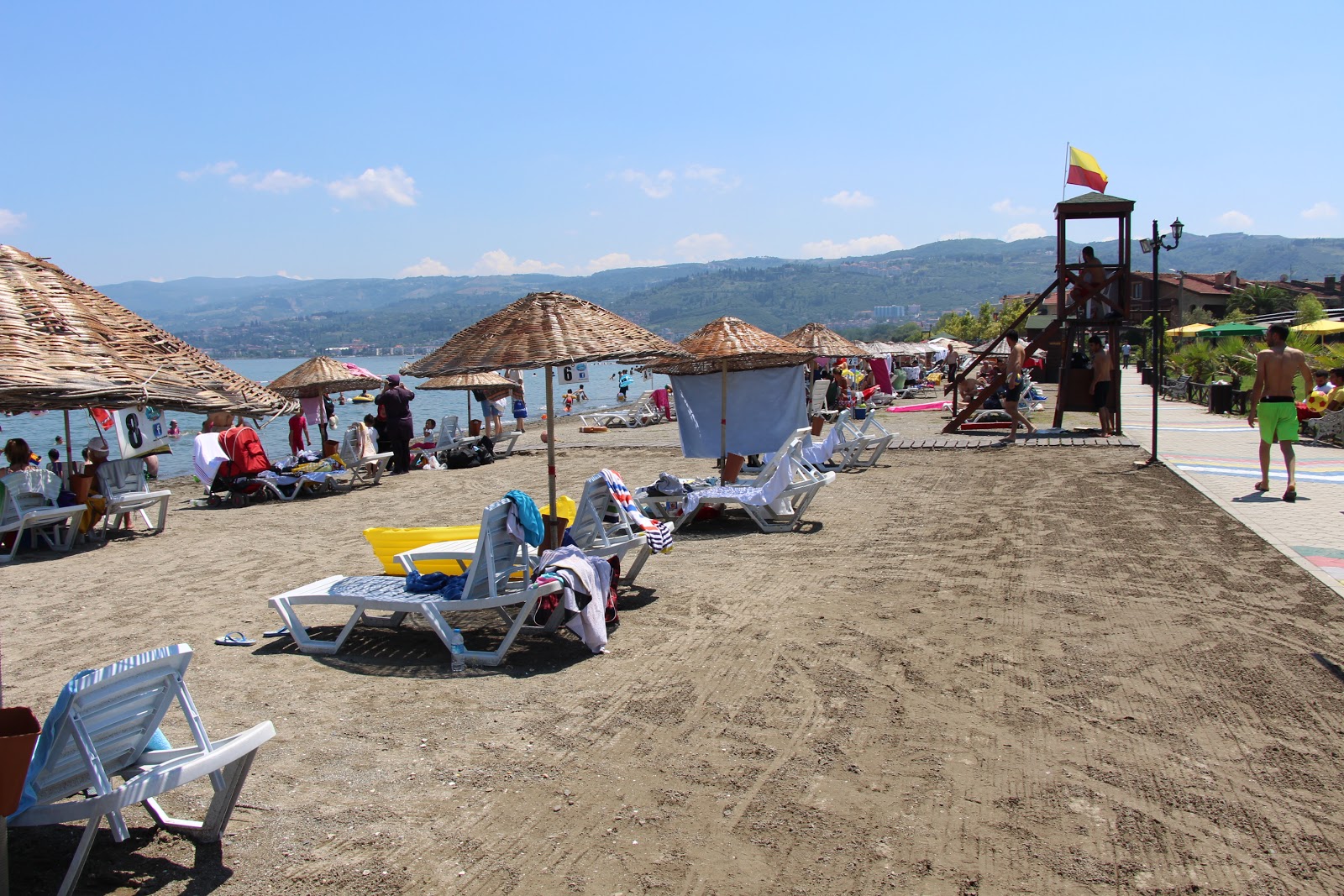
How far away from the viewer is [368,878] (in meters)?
2.93

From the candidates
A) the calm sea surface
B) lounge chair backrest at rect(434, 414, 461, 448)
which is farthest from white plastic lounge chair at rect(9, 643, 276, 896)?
lounge chair backrest at rect(434, 414, 461, 448)

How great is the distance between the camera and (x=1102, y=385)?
15906 millimetres

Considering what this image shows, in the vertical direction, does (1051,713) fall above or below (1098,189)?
below

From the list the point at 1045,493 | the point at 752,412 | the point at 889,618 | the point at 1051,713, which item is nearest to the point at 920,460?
the point at 752,412

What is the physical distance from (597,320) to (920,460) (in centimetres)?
829

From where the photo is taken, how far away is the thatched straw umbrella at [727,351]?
11.1 metres

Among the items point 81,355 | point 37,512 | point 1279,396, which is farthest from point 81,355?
point 1279,396

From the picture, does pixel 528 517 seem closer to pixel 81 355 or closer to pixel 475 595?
pixel 475 595

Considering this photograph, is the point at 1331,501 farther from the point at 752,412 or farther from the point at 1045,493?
the point at 752,412

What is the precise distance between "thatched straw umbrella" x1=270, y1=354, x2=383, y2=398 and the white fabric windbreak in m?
6.47

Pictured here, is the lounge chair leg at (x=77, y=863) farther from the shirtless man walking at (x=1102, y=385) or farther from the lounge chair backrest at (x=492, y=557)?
the shirtless man walking at (x=1102, y=385)

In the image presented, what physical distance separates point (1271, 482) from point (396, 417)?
12068 mm

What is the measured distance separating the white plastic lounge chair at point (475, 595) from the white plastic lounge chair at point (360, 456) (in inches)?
324

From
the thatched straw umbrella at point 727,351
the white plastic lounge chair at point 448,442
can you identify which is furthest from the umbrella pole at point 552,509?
the white plastic lounge chair at point 448,442
